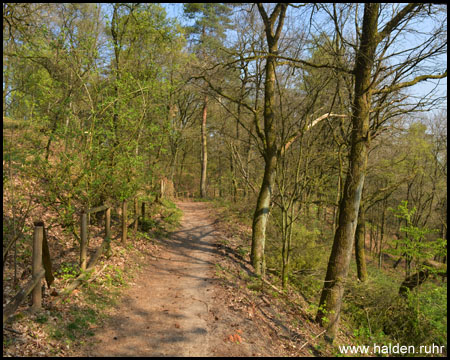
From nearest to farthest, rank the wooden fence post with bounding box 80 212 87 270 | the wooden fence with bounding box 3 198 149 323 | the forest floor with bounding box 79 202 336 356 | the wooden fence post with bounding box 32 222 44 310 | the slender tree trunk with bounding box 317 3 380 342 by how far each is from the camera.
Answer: the wooden fence with bounding box 3 198 149 323
the wooden fence post with bounding box 32 222 44 310
the forest floor with bounding box 79 202 336 356
the wooden fence post with bounding box 80 212 87 270
the slender tree trunk with bounding box 317 3 380 342

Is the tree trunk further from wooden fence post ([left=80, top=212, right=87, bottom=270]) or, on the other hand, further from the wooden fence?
wooden fence post ([left=80, top=212, right=87, bottom=270])

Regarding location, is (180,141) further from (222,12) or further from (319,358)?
(319,358)

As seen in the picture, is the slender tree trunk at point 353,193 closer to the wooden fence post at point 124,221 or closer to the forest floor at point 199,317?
the forest floor at point 199,317

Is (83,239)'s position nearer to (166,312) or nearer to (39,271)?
(39,271)

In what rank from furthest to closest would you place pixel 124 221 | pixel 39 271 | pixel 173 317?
pixel 124 221, pixel 173 317, pixel 39 271

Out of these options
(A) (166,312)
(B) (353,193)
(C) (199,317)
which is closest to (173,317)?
(A) (166,312)

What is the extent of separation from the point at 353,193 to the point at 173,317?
4951mm

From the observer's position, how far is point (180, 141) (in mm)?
23844

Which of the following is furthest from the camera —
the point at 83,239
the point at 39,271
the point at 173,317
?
the point at 83,239

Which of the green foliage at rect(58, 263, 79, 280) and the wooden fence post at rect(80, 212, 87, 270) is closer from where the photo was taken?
the green foliage at rect(58, 263, 79, 280)

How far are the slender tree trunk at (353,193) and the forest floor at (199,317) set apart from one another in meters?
0.69

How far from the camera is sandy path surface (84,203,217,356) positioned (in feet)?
16.2

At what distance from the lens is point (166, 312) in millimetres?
6277

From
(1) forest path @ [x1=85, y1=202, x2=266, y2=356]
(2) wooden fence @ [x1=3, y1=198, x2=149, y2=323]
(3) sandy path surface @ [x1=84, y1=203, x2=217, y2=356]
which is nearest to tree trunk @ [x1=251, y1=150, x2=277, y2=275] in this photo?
(1) forest path @ [x1=85, y1=202, x2=266, y2=356]
